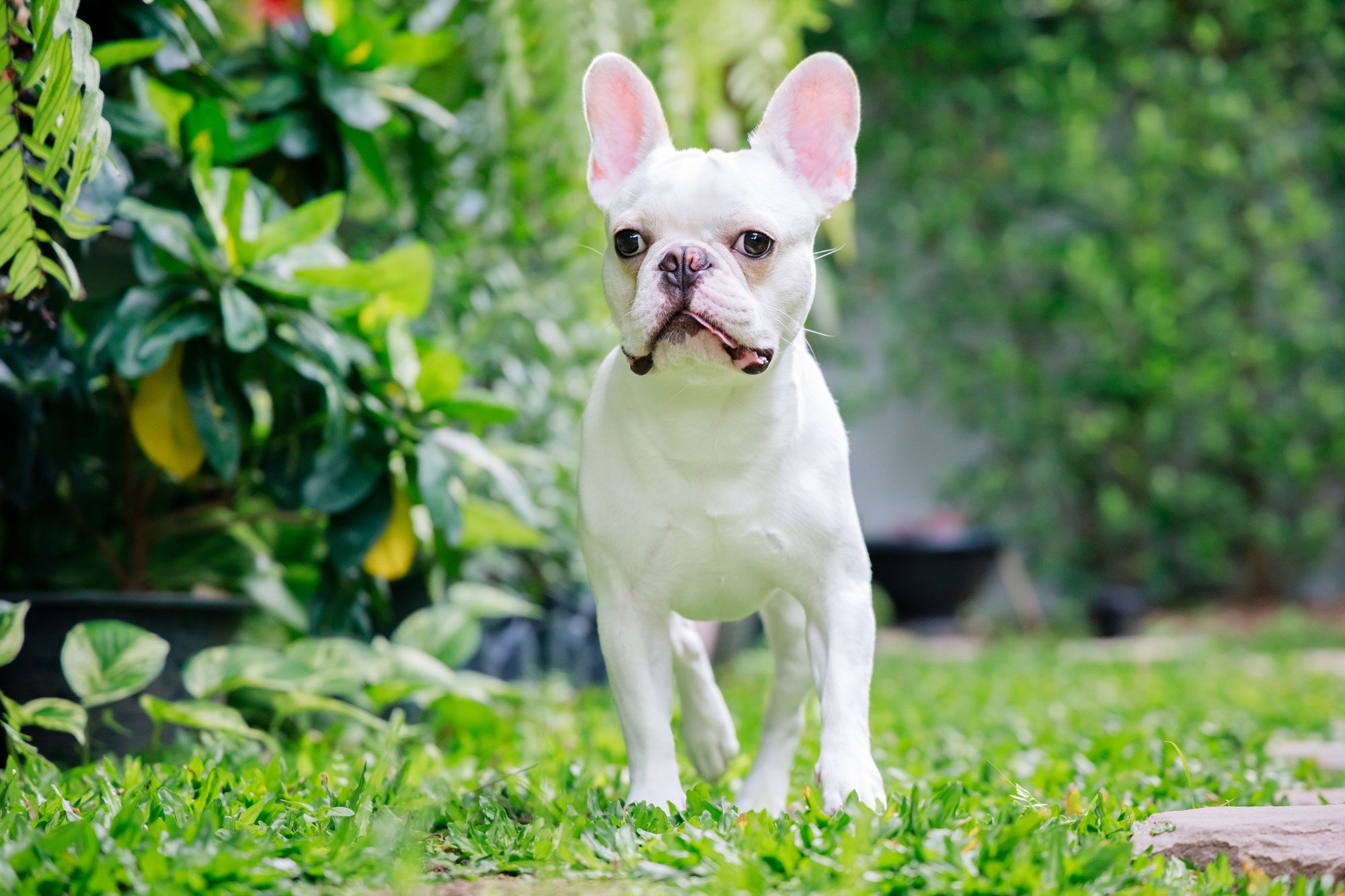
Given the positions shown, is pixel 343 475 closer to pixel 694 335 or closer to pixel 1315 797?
pixel 694 335

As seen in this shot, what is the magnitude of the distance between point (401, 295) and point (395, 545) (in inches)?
25.1

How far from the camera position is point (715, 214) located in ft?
6.51

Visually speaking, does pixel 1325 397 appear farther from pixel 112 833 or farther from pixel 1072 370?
pixel 112 833

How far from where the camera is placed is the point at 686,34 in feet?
13.0

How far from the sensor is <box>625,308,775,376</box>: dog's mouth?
192cm

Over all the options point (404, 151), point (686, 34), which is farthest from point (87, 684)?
point (686, 34)

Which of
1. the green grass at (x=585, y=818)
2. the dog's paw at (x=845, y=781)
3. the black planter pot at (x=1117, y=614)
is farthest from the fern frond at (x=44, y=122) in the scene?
the black planter pot at (x=1117, y=614)

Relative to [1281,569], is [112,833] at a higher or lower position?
higher

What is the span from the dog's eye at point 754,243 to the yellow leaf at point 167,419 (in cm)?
149

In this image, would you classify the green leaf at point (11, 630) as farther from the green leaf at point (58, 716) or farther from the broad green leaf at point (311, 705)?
the broad green leaf at point (311, 705)

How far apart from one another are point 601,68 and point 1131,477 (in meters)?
7.85

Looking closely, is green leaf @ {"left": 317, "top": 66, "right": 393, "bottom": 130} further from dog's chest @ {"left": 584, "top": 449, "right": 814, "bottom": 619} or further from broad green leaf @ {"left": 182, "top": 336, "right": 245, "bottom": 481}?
dog's chest @ {"left": 584, "top": 449, "right": 814, "bottom": 619}

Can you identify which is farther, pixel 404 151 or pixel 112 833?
pixel 404 151

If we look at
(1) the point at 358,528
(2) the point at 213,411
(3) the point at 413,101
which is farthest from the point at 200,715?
(3) the point at 413,101
